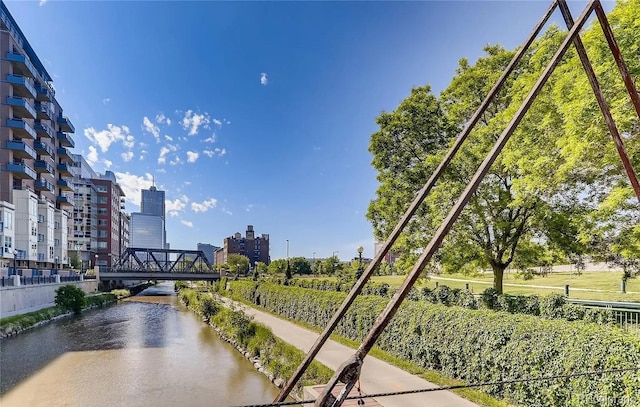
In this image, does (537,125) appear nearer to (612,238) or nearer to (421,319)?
(612,238)

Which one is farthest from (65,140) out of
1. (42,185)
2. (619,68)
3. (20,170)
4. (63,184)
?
(619,68)

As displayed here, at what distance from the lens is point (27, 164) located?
4309 centimetres

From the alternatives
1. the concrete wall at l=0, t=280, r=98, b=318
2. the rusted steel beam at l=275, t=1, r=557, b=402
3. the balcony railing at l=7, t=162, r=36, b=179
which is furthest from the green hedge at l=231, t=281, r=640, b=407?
the balcony railing at l=7, t=162, r=36, b=179

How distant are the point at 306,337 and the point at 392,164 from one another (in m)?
9.18

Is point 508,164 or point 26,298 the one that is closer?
point 508,164

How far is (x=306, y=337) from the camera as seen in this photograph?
1819 centimetres

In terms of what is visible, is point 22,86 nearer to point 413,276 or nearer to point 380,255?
point 380,255

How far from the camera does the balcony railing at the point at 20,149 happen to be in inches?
1531

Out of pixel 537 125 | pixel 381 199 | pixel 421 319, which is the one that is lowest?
pixel 421 319

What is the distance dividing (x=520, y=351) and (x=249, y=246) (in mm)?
128599

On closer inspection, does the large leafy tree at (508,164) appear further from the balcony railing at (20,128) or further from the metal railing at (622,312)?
the balcony railing at (20,128)

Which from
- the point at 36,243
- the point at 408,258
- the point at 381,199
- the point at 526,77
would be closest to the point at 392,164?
the point at 381,199

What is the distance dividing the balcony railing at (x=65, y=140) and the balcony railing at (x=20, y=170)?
14.5 metres

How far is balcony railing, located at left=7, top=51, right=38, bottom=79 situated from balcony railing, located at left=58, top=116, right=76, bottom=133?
Answer: 1180 centimetres
